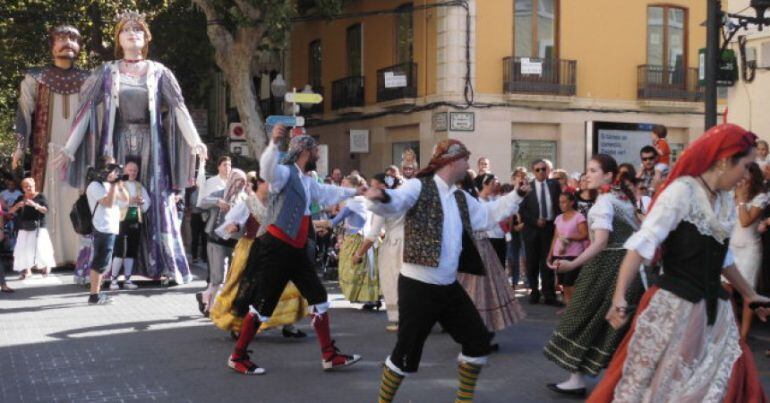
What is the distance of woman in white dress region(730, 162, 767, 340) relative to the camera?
368 inches

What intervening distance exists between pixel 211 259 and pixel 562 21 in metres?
17.4

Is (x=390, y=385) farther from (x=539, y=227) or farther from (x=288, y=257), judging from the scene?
(x=539, y=227)

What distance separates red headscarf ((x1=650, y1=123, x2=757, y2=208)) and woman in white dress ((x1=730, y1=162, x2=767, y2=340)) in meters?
4.50

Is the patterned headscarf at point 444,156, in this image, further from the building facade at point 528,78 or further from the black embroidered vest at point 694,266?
the building facade at point 528,78

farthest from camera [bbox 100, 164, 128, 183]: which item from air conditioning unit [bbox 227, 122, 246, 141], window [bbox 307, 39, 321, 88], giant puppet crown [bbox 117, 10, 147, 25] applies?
window [bbox 307, 39, 321, 88]

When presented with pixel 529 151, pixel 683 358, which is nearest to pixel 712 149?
pixel 683 358

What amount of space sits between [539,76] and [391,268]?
A: 53.9ft

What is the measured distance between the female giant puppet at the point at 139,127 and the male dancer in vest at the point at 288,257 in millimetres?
6730

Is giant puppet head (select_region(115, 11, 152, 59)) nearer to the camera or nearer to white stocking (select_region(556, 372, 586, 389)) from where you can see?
the camera

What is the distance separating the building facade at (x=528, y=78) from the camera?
2541 centimetres

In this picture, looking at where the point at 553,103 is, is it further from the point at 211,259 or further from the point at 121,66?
the point at 211,259

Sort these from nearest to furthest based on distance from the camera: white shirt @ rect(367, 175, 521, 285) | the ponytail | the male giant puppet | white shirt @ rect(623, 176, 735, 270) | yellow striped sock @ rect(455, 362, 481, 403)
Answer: white shirt @ rect(623, 176, 735, 270) → white shirt @ rect(367, 175, 521, 285) → yellow striped sock @ rect(455, 362, 481, 403) → the ponytail → the male giant puppet

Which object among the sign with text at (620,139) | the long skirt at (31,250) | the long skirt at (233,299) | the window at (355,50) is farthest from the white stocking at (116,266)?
the window at (355,50)

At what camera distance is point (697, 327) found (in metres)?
4.88
